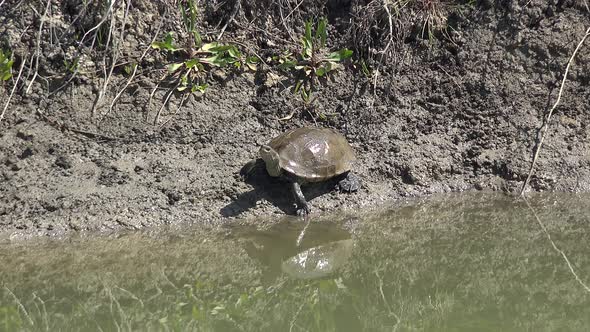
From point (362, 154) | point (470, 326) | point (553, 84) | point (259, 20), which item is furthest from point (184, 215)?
point (553, 84)

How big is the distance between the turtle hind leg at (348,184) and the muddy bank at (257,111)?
0.24 ft

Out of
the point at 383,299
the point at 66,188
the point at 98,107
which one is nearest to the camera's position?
the point at 383,299

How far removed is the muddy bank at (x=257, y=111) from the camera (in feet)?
18.1

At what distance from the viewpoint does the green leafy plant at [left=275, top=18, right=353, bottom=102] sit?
247 inches

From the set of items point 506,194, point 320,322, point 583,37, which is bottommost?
point 506,194

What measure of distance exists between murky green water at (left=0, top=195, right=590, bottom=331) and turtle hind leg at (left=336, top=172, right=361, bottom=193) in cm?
28

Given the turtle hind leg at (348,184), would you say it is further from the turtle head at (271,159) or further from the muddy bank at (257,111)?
the turtle head at (271,159)

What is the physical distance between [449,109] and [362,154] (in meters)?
1.00

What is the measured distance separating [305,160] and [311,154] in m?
0.07

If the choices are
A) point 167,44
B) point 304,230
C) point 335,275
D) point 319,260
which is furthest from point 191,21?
point 335,275

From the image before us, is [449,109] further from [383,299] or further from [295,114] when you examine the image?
[383,299]

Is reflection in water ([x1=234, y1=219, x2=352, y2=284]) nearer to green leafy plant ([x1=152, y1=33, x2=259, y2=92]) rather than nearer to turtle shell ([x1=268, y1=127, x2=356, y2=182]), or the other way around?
turtle shell ([x1=268, y1=127, x2=356, y2=182])

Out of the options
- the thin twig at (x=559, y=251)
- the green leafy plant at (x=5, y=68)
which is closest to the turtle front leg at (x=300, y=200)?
the thin twig at (x=559, y=251)

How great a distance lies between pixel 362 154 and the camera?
6051 mm
